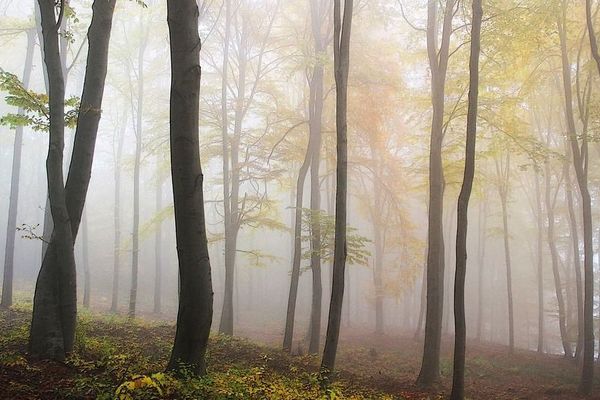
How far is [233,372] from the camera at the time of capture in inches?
277

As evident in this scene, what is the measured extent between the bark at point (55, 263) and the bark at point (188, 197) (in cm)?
187

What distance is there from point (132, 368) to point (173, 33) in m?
4.76

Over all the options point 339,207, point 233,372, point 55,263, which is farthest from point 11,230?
point 339,207

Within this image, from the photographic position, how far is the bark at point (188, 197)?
5613mm

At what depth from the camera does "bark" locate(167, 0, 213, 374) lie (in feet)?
18.4

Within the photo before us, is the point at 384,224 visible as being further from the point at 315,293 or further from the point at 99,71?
the point at 99,71

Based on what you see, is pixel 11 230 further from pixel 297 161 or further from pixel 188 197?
pixel 188 197

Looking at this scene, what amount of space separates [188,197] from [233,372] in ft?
10.5

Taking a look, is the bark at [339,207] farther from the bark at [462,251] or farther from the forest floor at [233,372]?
the bark at [462,251]

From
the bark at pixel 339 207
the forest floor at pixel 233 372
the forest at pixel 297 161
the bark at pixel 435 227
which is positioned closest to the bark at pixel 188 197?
the forest at pixel 297 161

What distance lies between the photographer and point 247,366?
330 inches

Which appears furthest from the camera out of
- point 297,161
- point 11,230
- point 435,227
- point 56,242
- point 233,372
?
point 297,161

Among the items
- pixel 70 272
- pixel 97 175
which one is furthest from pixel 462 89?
pixel 97 175

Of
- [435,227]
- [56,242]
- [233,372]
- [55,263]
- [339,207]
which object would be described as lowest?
[233,372]
